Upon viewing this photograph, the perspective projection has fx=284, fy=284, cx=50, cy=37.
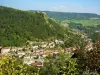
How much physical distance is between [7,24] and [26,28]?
9.17 meters

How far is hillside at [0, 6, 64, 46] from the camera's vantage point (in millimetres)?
118456

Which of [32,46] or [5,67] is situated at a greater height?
[5,67]

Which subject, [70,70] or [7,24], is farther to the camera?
[7,24]

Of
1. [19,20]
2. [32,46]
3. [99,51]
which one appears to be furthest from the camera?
[19,20]

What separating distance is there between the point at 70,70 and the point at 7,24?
11681cm

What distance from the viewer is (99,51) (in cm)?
1966

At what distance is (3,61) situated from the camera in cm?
2042

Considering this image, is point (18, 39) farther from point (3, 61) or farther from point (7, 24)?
point (3, 61)

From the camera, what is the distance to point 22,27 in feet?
443

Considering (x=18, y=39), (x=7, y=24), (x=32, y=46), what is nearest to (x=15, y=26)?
(x=7, y=24)

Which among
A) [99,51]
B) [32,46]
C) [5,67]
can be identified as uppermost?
[99,51]

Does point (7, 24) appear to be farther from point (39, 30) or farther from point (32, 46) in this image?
point (32, 46)

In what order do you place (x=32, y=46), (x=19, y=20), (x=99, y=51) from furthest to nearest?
(x=19, y=20) < (x=32, y=46) < (x=99, y=51)

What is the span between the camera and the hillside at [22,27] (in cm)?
11846
